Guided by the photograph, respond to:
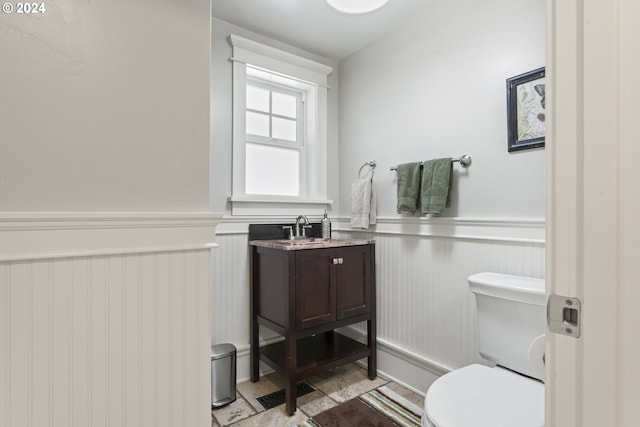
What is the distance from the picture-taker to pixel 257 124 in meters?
2.40

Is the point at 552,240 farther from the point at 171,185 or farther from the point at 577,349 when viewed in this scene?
the point at 171,185

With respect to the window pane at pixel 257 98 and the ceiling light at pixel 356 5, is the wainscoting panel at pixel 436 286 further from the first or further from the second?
the ceiling light at pixel 356 5

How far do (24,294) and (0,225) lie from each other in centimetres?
20

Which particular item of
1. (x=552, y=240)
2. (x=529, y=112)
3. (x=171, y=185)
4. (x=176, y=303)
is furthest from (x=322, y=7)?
(x=552, y=240)

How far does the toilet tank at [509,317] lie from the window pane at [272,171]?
1515mm

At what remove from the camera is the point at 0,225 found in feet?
2.84

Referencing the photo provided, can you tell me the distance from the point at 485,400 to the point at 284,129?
2.12 m

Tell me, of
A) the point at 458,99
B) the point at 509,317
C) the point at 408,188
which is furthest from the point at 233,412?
the point at 458,99

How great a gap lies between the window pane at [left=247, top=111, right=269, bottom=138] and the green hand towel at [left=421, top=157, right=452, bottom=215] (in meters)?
A: 1.24

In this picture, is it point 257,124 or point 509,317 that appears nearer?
point 509,317

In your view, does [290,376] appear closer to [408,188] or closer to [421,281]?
[421,281]

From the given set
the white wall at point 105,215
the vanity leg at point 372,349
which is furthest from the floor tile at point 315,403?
the white wall at point 105,215

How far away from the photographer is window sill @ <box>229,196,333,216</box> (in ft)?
7.17

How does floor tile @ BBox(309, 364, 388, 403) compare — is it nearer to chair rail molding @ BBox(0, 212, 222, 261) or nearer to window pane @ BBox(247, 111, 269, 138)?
chair rail molding @ BBox(0, 212, 222, 261)
